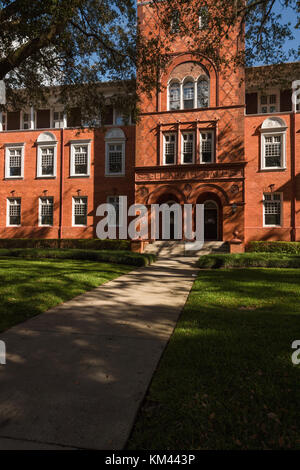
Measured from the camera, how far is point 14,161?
2508 centimetres

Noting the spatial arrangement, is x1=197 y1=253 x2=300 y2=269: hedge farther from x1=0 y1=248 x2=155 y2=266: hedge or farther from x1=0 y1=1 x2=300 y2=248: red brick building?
x1=0 y1=1 x2=300 y2=248: red brick building

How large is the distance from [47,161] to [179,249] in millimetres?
13957

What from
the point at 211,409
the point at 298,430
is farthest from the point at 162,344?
the point at 298,430

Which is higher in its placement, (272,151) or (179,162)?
(272,151)

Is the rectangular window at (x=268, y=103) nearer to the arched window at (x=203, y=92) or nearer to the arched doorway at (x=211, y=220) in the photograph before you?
the arched window at (x=203, y=92)

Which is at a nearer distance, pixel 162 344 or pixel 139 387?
pixel 139 387

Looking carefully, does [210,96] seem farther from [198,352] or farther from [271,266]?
[198,352]

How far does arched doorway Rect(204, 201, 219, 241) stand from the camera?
74.2 ft

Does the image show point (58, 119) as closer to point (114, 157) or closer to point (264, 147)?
point (114, 157)

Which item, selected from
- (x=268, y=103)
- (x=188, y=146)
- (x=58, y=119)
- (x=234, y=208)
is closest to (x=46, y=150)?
(x=58, y=119)

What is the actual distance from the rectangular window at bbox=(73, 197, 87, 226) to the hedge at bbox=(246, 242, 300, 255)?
13.2m

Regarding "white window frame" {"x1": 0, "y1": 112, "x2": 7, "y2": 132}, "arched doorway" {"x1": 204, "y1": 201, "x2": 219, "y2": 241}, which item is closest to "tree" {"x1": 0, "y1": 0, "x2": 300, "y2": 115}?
"arched doorway" {"x1": 204, "y1": 201, "x2": 219, "y2": 241}
